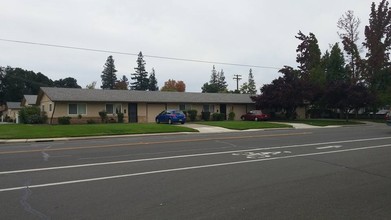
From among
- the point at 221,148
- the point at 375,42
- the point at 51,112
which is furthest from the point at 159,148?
the point at 375,42

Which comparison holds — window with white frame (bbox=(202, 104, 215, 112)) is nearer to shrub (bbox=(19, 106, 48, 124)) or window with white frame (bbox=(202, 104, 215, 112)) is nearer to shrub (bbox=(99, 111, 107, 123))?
shrub (bbox=(99, 111, 107, 123))

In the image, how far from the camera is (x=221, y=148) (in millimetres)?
14555

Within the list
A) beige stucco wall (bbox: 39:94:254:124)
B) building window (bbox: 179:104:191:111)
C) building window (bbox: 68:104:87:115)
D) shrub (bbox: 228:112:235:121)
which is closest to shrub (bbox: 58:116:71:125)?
beige stucco wall (bbox: 39:94:254:124)

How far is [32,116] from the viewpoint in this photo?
39.1m

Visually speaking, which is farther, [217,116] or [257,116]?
[217,116]

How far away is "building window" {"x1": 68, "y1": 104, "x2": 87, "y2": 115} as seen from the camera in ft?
128

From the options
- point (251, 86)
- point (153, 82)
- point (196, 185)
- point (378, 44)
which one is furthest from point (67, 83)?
point (196, 185)

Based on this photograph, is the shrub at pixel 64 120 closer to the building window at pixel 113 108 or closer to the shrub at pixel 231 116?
the building window at pixel 113 108

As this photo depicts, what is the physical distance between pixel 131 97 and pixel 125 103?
4.73 ft

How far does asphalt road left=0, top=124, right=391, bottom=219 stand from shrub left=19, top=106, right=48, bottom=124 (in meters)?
27.8

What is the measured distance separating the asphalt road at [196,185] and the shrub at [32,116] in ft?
91.0

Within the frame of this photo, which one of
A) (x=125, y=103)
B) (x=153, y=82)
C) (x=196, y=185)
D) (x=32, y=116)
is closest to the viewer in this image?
(x=196, y=185)

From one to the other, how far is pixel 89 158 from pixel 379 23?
5165cm

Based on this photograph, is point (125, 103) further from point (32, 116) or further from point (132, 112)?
point (32, 116)
